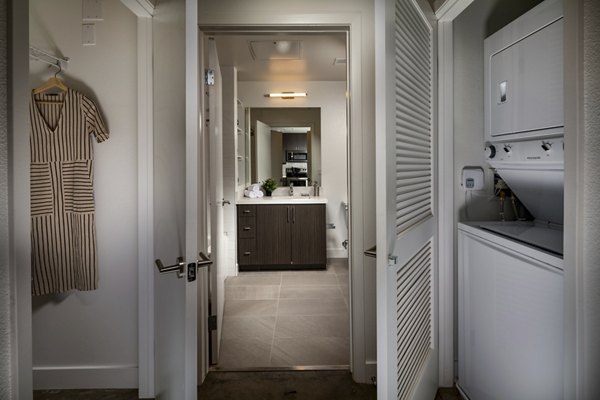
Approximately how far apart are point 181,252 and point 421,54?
54.2 inches

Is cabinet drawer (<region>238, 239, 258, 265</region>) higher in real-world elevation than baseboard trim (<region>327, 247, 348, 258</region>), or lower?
higher

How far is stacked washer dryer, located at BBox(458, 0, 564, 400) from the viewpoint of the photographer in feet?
4.50

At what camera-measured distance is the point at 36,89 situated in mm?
1938

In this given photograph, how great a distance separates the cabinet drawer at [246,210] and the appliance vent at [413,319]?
9.65 ft

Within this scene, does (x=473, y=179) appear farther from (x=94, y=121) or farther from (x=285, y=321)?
(x=94, y=121)

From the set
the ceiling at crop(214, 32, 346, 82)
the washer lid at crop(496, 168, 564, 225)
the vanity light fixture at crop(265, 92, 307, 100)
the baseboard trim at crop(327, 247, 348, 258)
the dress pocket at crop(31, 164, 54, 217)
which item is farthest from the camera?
the baseboard trim at crop(327, 247, 348, 258)

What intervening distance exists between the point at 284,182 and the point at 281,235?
104cm

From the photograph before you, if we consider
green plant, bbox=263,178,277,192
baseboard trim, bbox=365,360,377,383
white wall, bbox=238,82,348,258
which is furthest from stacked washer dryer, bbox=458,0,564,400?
green plant, bbox=263,178,277,192

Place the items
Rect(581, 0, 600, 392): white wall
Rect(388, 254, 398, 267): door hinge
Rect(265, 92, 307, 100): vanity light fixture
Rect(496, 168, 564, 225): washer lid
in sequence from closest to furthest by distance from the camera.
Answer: Rect(581, 0, 600, 392): white wall → Rect(388, 254, 398, 267): door hinge → Rect(496, 168, 564, 225): washer lid → Rect(265, 92, 307, 100): vanity light fixture

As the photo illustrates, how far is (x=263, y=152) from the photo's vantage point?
5.41m

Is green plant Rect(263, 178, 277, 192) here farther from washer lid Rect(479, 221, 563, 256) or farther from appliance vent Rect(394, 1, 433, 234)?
washer lid Rect(479, 221, 563, 256)

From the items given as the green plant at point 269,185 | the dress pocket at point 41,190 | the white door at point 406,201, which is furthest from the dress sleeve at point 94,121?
the green plant at point 269,185

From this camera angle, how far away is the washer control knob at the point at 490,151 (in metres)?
1.99

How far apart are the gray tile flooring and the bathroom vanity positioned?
0.59 feet
